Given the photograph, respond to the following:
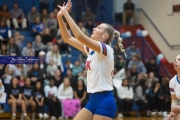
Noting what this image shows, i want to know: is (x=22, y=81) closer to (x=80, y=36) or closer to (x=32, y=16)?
(x=32, y=16)

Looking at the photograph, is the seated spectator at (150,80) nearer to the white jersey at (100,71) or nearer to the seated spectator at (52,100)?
the seated spectator at (52,100)

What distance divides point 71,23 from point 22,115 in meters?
7.25

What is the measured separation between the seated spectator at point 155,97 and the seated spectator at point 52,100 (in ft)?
9.67

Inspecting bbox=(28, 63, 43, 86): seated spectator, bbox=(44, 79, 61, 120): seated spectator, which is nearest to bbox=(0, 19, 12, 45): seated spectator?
bbox=(28, 63, 43, 86): seated spectator

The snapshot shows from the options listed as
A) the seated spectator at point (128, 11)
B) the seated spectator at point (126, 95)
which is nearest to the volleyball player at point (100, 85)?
the seated spectator at point (126, 95)

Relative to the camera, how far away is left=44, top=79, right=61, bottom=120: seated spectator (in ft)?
37.4

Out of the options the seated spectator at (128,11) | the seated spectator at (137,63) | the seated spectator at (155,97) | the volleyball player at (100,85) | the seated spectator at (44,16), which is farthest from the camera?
the seated spectator at (128,11)

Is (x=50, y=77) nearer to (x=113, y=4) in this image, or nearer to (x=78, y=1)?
(x=78, y=1)

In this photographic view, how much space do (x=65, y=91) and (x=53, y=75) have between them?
2.10 feet

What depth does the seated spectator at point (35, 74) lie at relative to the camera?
11.5 m

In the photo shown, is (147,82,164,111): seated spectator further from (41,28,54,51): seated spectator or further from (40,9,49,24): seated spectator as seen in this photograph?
(40,9,49,24): seated spectator

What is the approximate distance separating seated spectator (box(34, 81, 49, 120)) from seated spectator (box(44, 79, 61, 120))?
0.17 metres

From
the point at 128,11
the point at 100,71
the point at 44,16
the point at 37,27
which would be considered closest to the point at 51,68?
the point at 37,27

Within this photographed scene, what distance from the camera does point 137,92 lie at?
494 inches
